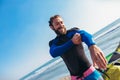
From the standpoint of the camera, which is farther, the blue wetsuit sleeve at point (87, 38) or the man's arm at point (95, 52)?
the blue wetsuit sleeve at point (87, 38)

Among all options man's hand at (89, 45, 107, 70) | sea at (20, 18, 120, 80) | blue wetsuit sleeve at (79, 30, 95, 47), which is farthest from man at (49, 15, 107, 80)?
sea at (20, 18, 120, 80)

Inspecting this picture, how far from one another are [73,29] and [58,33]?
8.9 inches

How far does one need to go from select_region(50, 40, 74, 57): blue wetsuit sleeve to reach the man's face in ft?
0.71

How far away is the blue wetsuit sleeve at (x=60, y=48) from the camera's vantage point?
421 cm

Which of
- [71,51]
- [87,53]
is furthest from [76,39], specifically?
[87,53]

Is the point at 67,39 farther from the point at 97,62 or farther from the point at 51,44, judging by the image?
the point at 97,62

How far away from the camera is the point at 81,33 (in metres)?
4.05

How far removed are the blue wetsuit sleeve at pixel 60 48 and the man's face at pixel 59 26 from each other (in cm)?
22

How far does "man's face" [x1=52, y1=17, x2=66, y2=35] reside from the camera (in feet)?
14.0

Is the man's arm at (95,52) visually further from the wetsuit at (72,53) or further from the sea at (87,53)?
the sea at (87,53)

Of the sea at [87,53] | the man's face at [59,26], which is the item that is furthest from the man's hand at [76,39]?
the sea at [87,53]

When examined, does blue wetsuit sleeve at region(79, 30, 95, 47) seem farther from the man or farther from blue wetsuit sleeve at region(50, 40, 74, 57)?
blue wetsuit sleeve at region(50, 40, 74, 57)

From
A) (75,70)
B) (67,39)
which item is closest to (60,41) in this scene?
(67,39)

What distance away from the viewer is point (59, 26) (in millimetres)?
4273
